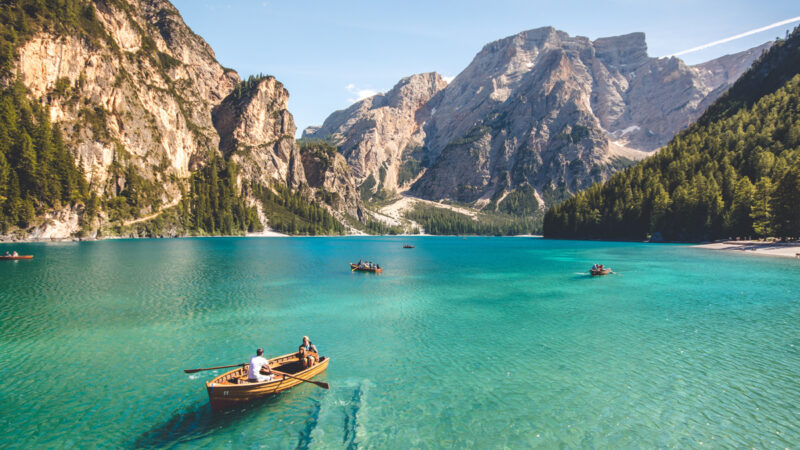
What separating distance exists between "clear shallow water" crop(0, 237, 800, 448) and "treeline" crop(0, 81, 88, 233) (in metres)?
110

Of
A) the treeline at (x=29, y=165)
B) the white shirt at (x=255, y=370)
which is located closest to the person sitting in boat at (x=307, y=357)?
the white shirt at (x=255, y=370)

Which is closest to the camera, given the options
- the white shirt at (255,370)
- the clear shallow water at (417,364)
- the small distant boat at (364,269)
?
the clear shallow water at (417,364)

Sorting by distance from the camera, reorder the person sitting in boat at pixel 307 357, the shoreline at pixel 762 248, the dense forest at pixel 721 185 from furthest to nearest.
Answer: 1. the dense forest at pixel 721 185
2. the shoreline at pixel 762 248
3. the person sitting in boat at pixel 307 357

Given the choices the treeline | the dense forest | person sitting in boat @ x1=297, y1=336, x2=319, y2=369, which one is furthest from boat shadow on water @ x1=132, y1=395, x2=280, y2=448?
the treeline

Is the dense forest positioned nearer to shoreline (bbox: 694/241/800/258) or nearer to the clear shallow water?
shoreline (bbox: 694/241/800/258)

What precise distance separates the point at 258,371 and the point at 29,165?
173 meters

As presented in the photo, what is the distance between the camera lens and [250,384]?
67.6 feet

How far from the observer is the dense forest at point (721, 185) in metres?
114

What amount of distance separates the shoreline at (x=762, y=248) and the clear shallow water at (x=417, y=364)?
5446cm

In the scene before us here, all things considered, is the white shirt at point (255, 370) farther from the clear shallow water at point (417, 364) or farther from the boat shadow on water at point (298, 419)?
the clear shallow water at point (417, 364)

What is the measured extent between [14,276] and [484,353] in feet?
246

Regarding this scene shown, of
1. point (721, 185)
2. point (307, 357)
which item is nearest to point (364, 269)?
point (307, 357)

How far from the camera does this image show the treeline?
127 meters

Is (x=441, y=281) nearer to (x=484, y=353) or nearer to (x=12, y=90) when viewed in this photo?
(x=484, y=353)
